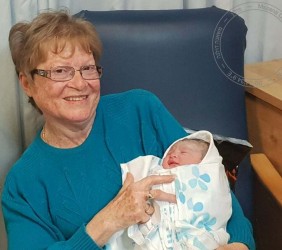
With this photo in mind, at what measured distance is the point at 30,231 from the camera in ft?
4.17

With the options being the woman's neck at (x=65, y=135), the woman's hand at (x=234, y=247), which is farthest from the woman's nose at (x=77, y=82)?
the woman's hand at (x=234, y=247)

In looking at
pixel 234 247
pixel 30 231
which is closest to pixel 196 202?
pixel 234 247

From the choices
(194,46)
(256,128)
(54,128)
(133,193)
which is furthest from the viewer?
(256,128)

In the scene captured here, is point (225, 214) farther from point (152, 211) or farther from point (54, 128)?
point (54, 128)

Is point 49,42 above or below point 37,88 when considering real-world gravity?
above

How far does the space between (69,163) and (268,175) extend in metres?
0.73

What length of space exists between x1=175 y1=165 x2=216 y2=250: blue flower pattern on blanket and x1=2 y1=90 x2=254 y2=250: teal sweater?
13 centimetres

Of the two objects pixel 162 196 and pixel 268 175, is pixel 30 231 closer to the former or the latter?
pixel 162 196

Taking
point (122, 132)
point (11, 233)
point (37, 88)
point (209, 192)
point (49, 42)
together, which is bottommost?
point (11, 233)

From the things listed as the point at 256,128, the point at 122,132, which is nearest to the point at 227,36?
the point at 256,128

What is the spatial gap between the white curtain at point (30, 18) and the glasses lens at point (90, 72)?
1.39ft

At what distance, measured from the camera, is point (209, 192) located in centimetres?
128

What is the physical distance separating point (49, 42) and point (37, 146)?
11.8 inches
